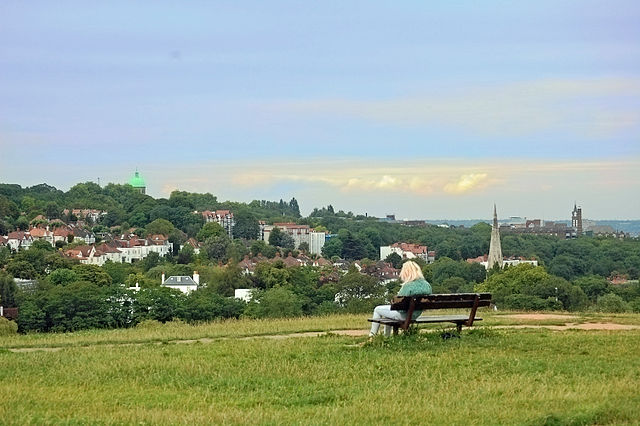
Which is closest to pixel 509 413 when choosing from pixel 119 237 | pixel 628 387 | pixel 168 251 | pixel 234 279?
pixel 628 387

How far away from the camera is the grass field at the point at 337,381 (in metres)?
8.51

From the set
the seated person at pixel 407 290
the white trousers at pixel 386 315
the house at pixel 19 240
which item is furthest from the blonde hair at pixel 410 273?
the house at pixel 19 240

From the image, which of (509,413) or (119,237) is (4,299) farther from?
(119,237)

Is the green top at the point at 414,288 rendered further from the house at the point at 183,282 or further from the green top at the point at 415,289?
the house at the point at 183,282

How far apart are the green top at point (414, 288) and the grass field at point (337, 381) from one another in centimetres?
56

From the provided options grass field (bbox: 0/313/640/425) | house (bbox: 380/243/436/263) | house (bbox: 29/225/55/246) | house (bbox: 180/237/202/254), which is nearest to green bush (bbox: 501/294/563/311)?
grass field (bbox: 0/313/640/425)

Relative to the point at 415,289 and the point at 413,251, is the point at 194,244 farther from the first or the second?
the point at 415,289

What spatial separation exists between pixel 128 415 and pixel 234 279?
305 ft

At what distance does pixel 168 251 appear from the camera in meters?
172

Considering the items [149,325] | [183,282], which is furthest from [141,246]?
[149,325]

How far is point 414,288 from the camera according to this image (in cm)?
1330

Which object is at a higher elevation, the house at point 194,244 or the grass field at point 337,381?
the house at point 194,244

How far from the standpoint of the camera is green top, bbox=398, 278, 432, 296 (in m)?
13.3

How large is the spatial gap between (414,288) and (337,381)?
3.32 meters
